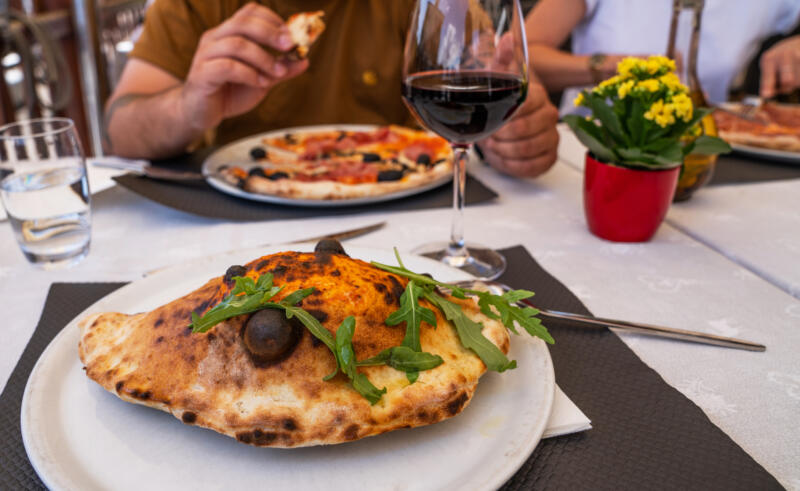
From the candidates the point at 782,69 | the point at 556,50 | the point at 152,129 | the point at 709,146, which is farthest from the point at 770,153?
the point at 152,129

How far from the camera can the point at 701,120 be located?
1370 millimetres

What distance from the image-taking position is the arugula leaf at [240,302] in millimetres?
605

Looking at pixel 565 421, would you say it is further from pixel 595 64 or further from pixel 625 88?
pixel 595 64

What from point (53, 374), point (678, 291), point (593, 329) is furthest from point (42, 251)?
point (678, 291)

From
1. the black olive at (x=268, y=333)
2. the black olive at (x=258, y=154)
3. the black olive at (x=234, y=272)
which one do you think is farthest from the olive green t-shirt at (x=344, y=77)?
the black olive at (x=268, y=333)

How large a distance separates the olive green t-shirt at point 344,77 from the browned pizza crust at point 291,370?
1.88 m

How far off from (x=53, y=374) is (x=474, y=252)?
751 mm

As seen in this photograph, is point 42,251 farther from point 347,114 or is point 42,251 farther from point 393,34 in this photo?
point 393,34

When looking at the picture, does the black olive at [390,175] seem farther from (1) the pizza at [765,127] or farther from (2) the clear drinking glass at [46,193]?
(1) the pizza at [765,127]

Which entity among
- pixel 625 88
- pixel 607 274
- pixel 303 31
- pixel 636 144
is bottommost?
pixel 607 274

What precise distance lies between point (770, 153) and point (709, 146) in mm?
646

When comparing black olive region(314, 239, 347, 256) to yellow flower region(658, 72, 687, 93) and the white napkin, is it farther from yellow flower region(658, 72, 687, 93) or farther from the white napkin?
yellow flower region(658, 72, 687, 93)

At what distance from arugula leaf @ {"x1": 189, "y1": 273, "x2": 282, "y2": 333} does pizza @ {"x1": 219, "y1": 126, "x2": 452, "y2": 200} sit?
781 millimetres

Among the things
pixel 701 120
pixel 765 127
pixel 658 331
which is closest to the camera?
pixel 658 331
